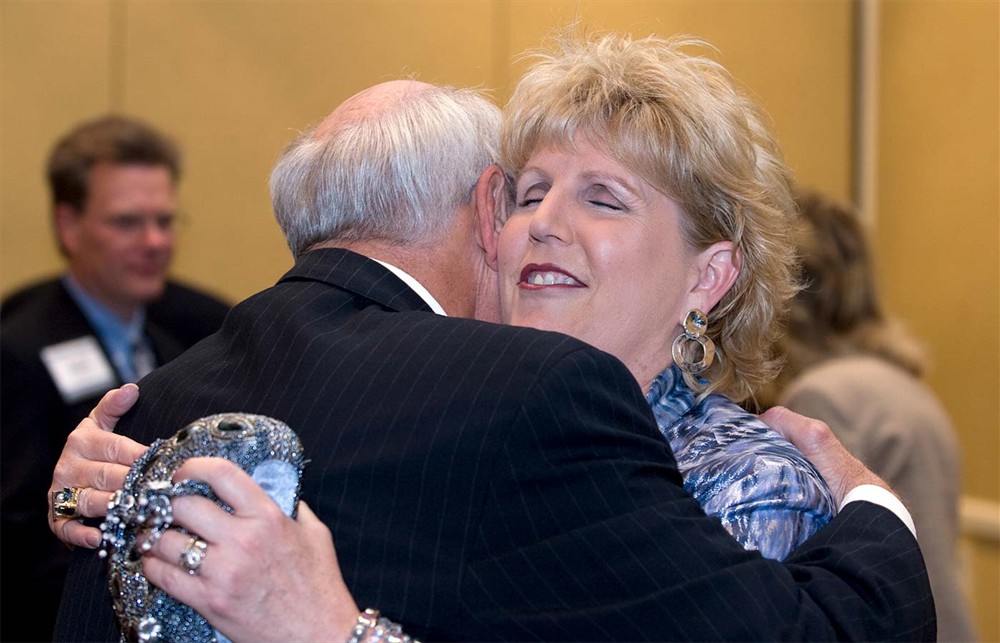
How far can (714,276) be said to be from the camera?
190 centimetres

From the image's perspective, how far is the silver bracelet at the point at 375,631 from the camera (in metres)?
1.24

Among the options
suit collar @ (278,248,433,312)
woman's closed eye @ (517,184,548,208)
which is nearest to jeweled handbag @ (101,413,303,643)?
suit collar @ (278,248,433,312)

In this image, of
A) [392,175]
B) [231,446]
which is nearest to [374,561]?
[231,446]

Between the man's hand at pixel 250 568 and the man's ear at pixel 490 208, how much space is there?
2.23 feet

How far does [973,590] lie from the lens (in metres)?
5.11

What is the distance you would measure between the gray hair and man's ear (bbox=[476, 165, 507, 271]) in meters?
0.02

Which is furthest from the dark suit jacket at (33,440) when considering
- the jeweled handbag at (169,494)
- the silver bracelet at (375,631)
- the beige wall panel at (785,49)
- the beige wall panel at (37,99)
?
the silver bracelet at (375,631)

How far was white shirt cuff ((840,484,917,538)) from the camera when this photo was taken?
1.63 m

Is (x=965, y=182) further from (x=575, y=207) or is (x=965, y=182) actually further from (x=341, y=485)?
(x=341, y=485)

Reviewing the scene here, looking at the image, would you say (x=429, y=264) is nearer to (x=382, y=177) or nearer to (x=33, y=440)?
(x=382, y=177)

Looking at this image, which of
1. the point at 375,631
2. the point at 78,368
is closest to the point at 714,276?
the point at 375,631

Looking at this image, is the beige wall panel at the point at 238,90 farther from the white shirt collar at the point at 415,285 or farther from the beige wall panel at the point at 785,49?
the white shirt collar at the point at 415,285

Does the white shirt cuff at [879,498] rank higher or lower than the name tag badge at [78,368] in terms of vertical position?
higher

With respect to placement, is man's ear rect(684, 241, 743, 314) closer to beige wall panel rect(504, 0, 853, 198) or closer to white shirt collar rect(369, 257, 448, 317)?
white shirt collar rect(369, 257, 448, 317)
